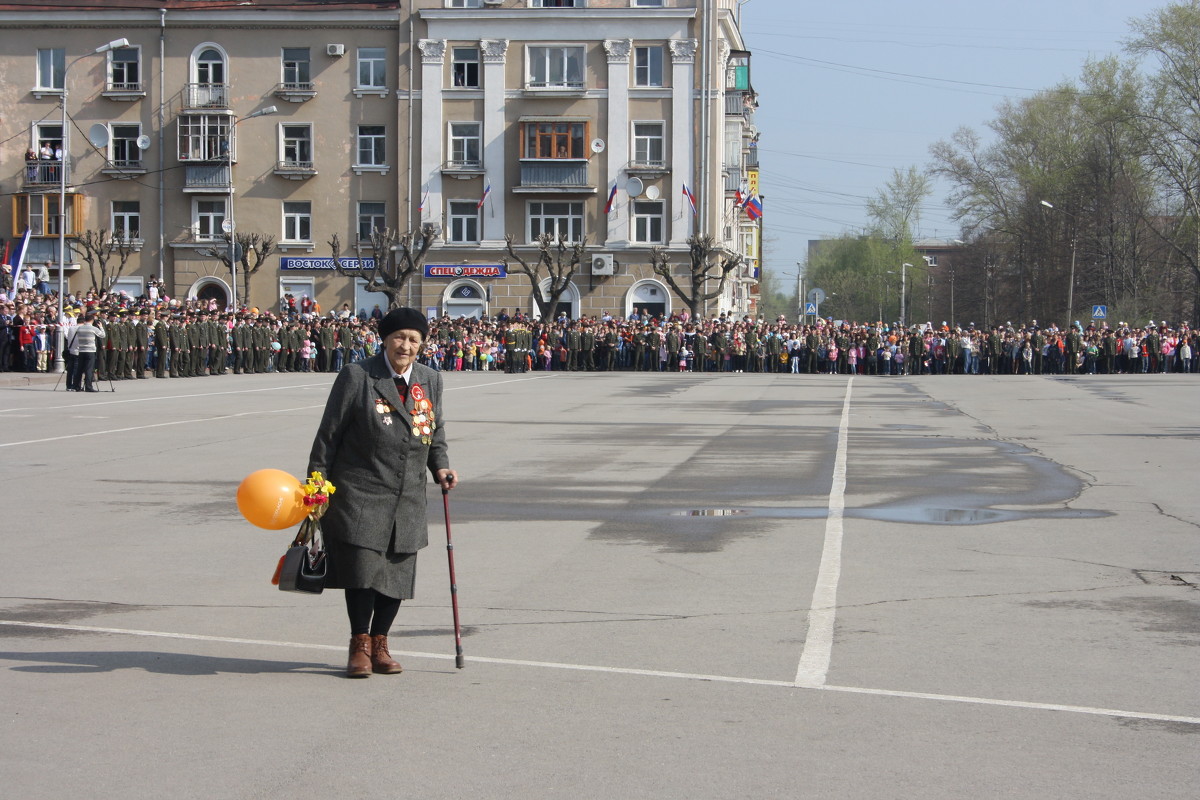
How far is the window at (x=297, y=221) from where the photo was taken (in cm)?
Result: 6569

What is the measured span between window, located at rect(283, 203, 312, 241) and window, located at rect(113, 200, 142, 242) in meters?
6.78

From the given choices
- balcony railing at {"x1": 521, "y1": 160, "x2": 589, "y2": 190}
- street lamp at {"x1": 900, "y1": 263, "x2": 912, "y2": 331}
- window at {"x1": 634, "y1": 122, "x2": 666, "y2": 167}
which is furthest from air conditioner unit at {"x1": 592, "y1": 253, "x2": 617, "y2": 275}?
street lamp at {"x1": 900, "y1": 263, "x2": 912, "y2": 331}

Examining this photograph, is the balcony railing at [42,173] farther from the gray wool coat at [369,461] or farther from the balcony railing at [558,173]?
the gray wool coat at [369,461]

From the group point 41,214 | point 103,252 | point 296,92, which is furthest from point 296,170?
point 41,214

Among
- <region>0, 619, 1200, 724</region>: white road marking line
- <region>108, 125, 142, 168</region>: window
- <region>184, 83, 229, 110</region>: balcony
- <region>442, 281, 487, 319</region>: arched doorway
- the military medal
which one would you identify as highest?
<region>184, 83, 229, 110</region>: balcony

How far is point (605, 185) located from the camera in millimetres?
64375

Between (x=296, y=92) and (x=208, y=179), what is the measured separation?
5672 millimetres

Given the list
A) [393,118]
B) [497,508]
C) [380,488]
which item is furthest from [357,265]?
[380,488]

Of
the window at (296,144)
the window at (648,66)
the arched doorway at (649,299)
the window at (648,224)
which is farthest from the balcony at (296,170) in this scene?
the arched doorway at (649,299)

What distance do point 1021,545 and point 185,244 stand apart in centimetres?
5970

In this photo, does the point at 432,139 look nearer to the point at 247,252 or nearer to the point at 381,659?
the point at 247,252

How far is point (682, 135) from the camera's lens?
63.7 m

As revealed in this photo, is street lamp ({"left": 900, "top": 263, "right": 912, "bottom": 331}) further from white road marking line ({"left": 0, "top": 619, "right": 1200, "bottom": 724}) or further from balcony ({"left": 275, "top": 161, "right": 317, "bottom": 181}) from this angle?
white road marking line ({"left": 0, "top": 619, "right": 1200, "bottom": 724})

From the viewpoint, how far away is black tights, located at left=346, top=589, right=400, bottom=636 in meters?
6.52
